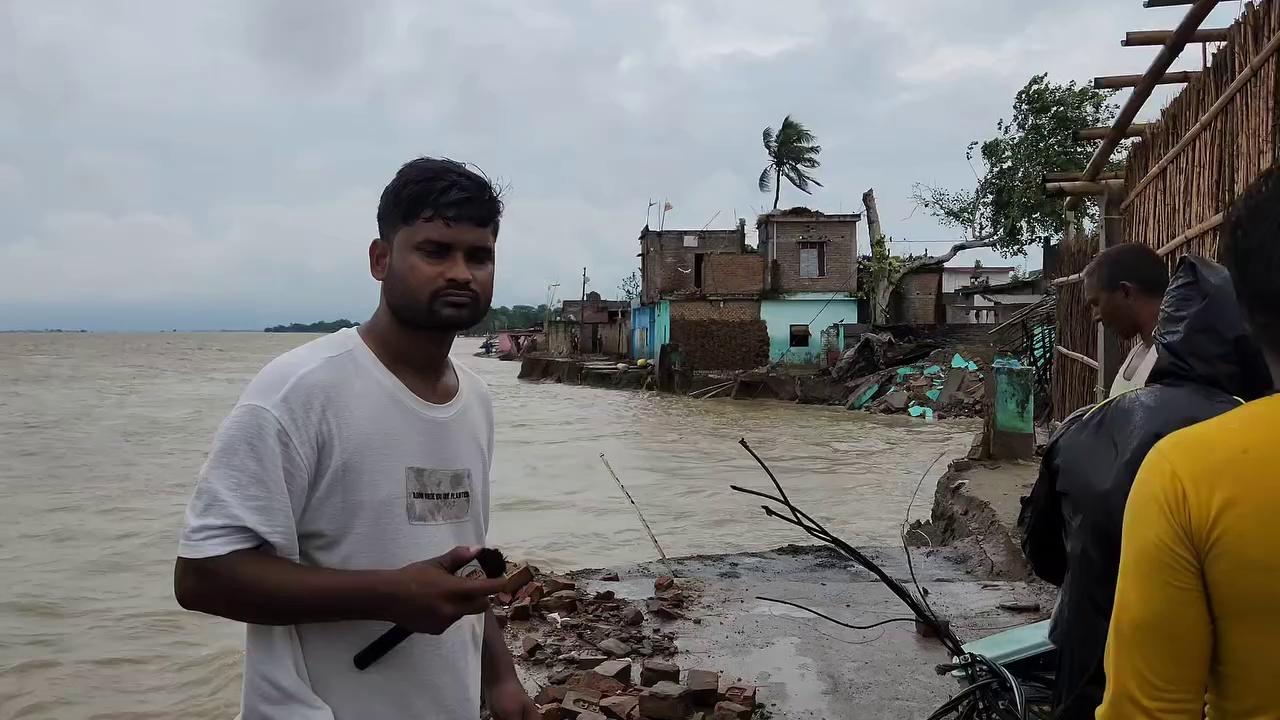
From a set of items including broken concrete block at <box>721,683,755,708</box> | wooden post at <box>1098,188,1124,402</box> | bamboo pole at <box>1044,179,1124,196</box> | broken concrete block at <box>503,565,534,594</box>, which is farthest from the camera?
bamboo pole at <box>1044,179,1124,196</box>

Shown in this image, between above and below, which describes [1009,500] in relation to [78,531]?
above

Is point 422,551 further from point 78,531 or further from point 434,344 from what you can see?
point 78,531

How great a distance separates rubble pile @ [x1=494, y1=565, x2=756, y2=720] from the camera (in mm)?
3611

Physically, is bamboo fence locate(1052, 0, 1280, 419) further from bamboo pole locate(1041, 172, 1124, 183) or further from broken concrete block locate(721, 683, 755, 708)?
broken concrete block locate(721, 683, 755, 708)

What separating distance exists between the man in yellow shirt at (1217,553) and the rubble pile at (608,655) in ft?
8.28

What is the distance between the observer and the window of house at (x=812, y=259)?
34.6m

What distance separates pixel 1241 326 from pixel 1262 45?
108 inches

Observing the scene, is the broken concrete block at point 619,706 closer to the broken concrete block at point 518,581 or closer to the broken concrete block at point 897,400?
the broken concrete block at point 518,581

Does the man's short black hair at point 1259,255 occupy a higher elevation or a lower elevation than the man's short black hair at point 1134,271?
lower

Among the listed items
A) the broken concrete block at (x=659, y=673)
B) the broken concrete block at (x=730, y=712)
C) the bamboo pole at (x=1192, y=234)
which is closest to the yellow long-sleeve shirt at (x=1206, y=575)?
the broken concrete block at (x=730, y=712)

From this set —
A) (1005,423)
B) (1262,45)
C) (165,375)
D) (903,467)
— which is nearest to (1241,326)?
(1262,45)

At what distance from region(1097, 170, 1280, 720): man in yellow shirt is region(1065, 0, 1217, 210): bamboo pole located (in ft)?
13.9

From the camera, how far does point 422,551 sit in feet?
5.46

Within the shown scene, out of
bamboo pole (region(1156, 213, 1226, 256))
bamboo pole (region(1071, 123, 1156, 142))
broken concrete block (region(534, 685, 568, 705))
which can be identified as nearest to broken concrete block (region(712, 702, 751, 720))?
broken concrete block (region(534, 685, 568, 705))
